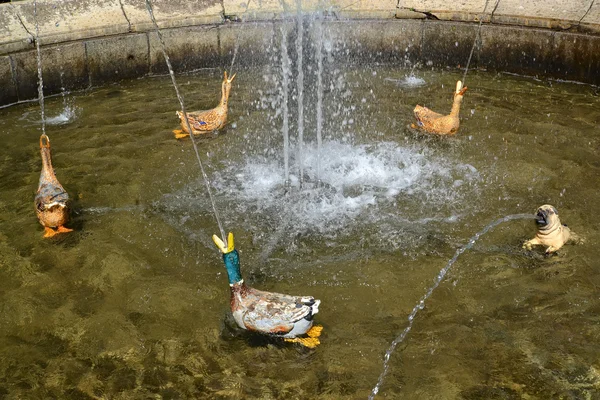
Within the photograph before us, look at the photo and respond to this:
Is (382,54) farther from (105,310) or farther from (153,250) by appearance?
(105,310)

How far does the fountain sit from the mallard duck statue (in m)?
0.19

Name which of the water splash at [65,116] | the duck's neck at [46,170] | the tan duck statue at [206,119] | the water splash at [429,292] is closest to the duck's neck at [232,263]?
the water splash at [429,292]

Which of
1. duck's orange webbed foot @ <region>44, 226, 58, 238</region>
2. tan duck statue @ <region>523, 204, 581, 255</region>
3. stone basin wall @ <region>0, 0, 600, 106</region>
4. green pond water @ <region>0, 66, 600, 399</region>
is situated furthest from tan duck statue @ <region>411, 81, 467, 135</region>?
duck's orange webbed foot @ <region>44, 226, 58, 238</region>

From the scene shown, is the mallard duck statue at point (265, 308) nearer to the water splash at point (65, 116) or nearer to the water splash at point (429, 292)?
the water splash at point (429, 292)

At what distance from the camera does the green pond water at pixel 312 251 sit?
4.03 meters

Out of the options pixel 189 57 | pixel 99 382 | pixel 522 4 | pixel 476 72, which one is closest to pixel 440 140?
pixel 476 72

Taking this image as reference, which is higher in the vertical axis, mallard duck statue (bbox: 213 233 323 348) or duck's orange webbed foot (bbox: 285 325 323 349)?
mallard duck statue (bbox: 213 233 323 348)

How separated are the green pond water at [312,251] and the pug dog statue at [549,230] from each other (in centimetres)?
10

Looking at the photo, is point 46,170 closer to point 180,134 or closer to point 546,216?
point 180,134

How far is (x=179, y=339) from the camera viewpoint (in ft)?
14.1

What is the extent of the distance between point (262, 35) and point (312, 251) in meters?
4.43

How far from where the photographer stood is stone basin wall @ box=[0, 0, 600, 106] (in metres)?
7.87

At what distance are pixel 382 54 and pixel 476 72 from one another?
1.24 metres

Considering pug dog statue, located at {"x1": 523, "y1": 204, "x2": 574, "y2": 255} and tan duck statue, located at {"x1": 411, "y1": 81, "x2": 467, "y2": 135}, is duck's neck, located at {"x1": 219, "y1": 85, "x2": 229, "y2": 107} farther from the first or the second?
pug dog statue, located at {"x1": 523, "y1": 204, "x2": 574, "y2": 255}
